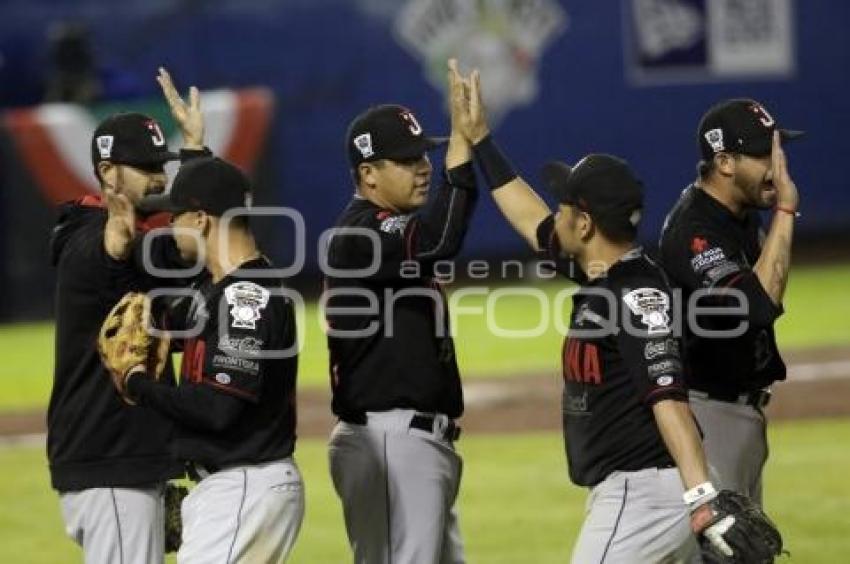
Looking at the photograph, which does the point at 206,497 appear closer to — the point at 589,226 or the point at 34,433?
the point at 589,226

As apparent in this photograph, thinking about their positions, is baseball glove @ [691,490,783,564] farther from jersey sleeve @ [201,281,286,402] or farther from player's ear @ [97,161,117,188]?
player's ear @ [97,161,117,188]

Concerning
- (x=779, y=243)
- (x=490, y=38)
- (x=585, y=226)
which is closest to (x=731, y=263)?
(x=779, y=243)

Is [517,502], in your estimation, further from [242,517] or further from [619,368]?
[242,517]

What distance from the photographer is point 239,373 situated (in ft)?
17.7

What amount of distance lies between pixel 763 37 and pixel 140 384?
44.8ft

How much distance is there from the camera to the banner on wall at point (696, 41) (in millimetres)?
18141

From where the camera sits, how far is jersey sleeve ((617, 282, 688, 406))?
5.37 m

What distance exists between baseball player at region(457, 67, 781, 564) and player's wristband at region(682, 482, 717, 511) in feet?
0.06

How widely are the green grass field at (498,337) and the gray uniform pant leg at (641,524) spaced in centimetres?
757

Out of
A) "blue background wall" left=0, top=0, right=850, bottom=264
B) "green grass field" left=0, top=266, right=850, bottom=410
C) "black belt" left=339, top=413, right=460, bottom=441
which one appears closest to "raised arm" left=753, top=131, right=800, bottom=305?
"black belt" left=339, top=413, right=460, bottom=441

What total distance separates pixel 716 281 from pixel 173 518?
1895 mm

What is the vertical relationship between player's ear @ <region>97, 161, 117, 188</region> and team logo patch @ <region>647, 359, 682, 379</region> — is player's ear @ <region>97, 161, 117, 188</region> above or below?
above

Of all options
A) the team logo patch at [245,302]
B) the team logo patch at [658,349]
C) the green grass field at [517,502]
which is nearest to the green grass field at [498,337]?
the green grass field at [517,502]

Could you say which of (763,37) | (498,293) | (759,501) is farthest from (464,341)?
(759,501)
